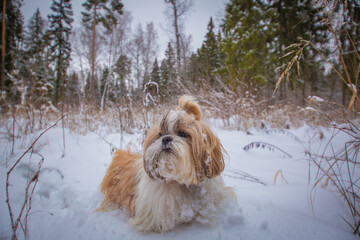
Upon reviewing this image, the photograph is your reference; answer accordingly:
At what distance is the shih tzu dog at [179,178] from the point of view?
1422mm

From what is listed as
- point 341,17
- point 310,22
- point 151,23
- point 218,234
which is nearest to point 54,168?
point 218,234

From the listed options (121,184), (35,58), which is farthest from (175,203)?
(35,58)

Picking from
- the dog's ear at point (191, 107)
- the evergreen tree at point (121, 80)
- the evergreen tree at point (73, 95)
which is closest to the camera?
the dog's ear at point (191, 107)

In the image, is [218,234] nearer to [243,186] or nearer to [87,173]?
[243,186]

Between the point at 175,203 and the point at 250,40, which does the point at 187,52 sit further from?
the point at 175,203

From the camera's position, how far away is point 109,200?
193cm

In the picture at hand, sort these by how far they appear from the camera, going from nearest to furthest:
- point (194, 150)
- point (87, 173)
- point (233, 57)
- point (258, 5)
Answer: point (194, 150), point (87, 173), point (258, 5), point (233, 57)

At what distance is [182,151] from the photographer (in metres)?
1.41

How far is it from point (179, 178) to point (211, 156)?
1.11 feet

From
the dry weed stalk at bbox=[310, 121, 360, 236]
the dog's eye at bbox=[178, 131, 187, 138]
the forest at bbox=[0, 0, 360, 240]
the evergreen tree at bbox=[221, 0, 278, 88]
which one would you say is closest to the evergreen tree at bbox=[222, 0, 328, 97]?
the evergreen tree at bbox=[221, 0, 278, 88]

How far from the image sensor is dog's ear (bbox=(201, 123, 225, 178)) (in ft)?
4.91

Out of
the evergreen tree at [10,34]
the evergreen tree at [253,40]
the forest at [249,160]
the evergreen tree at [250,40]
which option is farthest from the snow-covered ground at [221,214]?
the evergreen tree at [250,40]

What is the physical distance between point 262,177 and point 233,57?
9006mm

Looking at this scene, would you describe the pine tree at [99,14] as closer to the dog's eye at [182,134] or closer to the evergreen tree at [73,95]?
the evergreen tree at [73,95]
